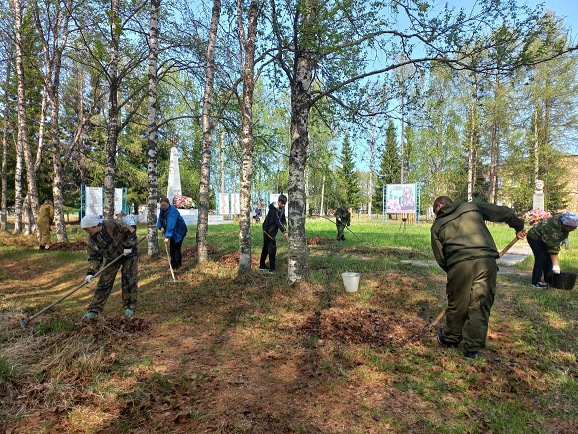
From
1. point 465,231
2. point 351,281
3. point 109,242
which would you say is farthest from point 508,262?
point 109,242

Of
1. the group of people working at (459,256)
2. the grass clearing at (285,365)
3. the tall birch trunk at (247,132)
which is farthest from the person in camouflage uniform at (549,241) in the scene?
the tall birch trunk at (247,132)

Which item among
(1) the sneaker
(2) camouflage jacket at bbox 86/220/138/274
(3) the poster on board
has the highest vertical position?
(3) the poster on board

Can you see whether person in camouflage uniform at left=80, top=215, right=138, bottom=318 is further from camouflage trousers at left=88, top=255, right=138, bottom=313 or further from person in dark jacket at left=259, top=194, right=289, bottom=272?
person in dark jacket at left=259, top=194, right=289, bottom=272

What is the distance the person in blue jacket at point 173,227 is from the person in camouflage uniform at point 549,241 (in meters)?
6.95

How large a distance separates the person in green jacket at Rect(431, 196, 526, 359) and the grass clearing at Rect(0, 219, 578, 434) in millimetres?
266

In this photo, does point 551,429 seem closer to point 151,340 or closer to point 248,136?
point 151,340

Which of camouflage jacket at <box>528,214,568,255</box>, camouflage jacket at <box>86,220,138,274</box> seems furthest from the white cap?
camouflage jacket at <box>528,214,568,255</box>

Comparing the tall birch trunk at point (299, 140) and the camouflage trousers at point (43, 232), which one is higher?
the tall birch trunk at point (299, 140)

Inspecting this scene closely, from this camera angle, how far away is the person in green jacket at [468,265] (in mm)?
3580

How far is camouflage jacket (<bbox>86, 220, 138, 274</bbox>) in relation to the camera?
4961 mm

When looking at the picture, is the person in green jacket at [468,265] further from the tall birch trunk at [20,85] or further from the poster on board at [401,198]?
the poster on board at [401,198]

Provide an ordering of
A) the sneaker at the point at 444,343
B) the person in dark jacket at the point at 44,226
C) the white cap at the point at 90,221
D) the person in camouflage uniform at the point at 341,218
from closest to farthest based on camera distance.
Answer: the sneaker at the point at 444,343
the white cap at the point at 90,221
the person in dark jacket at the point at 44,226
the person in camouflage uniform at the point at 341,218

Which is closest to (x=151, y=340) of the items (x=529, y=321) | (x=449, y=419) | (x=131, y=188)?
(x=449, y=419)

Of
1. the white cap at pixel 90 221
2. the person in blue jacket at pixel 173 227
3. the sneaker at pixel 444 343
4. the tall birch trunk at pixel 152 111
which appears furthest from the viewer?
the tall birch trunk at pixel 152 111
